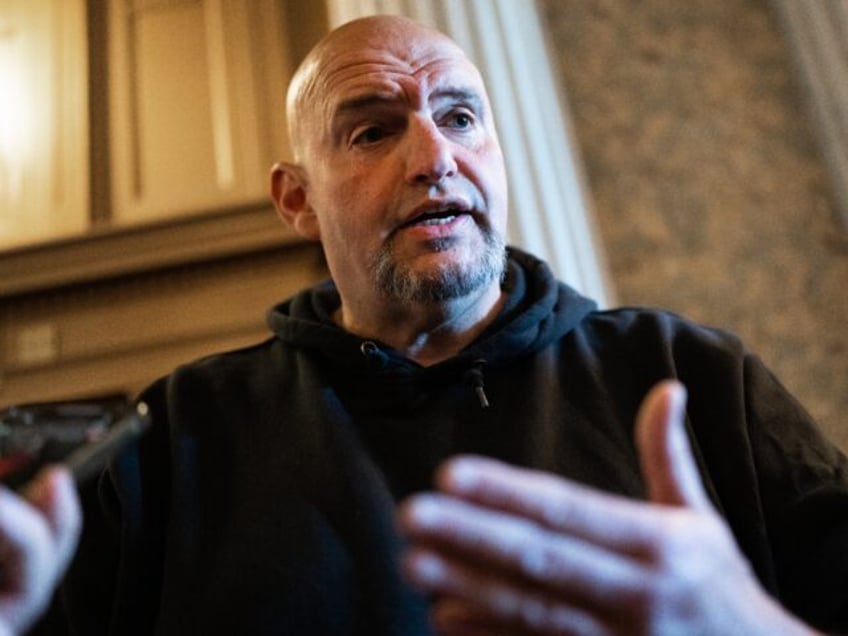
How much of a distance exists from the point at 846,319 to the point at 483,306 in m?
0.90

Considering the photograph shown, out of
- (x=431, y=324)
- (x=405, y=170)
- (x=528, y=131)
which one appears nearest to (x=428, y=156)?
(x=405, y=170)

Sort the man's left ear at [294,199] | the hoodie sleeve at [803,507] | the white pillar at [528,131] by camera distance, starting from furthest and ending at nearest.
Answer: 1. the white pillar at [528,131]
2. the man's left ear at [294,199]
3. the hoodie sleeve at [803,507]

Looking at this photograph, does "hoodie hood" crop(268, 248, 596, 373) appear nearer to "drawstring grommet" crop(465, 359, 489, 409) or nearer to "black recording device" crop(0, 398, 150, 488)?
"drawstring grommet" crop(465, 359, 489, 409)

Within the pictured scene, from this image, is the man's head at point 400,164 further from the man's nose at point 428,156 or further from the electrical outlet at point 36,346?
the electrical outlet at point 36,346

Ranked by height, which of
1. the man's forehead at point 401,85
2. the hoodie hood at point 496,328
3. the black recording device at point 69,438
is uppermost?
the man's forehead at point 401,85

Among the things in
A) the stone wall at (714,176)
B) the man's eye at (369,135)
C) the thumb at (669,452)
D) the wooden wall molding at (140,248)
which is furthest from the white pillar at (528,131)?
the thumb at (669,452)

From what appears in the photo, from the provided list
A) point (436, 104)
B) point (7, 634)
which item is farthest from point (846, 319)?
point (7, 634)

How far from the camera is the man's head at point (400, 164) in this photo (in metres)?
0.84

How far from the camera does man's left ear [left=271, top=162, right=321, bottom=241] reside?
1059 millimetres

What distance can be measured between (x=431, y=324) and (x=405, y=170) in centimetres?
17

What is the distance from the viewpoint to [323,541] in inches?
27.8

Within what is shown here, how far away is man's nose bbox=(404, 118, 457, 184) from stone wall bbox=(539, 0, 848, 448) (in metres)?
0.74

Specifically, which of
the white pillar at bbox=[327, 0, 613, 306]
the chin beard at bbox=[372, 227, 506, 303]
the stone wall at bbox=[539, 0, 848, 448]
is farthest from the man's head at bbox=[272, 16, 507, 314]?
the stone wall at bbox=[539, 0, 848, 448]

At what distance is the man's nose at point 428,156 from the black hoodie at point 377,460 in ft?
0.53
